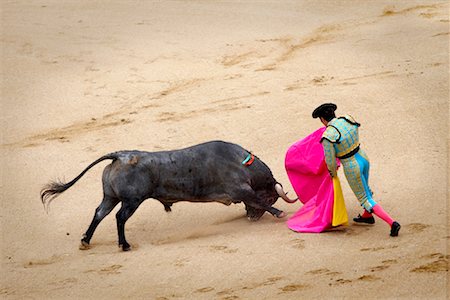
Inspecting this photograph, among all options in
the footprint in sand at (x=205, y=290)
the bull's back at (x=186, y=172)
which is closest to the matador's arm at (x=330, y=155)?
the bull's back at (x=186, y=172)

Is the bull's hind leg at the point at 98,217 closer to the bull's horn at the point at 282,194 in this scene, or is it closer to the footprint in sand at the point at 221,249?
the footprint in sand at the point at 221,249

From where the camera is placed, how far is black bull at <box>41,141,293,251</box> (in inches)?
315

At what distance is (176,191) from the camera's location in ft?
26.8

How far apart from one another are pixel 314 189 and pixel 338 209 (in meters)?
0.60

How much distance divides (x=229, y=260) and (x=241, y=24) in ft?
24.0

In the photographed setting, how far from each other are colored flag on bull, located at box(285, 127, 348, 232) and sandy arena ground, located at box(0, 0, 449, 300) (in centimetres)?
15

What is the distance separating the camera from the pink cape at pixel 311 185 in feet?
Answer: 25.6

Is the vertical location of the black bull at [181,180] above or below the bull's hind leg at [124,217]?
above

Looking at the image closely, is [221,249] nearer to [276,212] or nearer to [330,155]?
[276,212]

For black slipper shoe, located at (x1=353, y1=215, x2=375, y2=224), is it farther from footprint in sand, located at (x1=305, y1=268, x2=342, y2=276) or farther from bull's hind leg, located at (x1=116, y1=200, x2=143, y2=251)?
bull's hind leg, located at (x1=116, y1=200, x2=143, y2=251)

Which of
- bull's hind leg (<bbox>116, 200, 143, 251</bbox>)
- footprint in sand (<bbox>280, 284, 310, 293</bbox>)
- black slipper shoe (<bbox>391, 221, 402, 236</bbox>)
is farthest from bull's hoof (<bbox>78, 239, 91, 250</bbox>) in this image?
black slipper shoe (<bbox>391, 221, 402, 236</bbox>)

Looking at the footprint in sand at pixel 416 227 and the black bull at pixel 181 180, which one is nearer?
the footprint in sand at pixel 416 227

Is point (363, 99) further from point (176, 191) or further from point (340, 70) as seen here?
point (176, 191)

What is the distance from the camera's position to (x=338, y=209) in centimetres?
768
